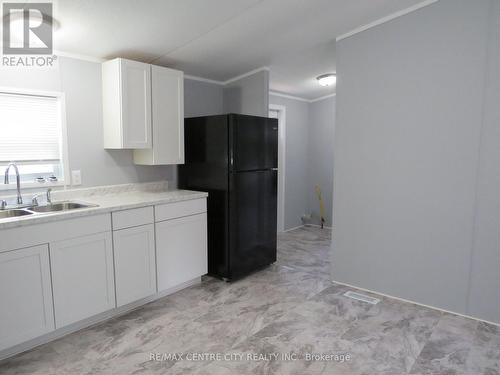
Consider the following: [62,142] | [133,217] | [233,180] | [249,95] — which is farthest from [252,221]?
[62,142]

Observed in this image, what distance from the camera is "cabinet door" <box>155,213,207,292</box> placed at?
286 centimetres

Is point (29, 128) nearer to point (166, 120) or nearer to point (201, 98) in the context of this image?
point (166, 120)

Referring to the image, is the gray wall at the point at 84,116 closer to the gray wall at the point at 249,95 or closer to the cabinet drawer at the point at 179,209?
the cabinet drawer at the point at 179,209

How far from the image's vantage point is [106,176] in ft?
10.2

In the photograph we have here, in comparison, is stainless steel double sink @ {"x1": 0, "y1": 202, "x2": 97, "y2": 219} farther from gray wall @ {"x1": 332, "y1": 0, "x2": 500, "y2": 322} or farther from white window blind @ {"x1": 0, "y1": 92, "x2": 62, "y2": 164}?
gray wall @ {"x1": 332, "y1": 0, "x2": 500, "y2": 322}

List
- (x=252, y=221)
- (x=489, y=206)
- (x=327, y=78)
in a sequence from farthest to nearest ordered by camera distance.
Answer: (x=327, y=78) → (x=252, y=221) → (x=489, y=206)

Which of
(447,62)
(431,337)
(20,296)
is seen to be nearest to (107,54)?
(20,296)

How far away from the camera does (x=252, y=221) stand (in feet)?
11.3

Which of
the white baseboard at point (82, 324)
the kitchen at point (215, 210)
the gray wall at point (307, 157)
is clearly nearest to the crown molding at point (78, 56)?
the kitchen at point (215, 210)

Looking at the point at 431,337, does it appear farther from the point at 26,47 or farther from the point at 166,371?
the point at 26,47

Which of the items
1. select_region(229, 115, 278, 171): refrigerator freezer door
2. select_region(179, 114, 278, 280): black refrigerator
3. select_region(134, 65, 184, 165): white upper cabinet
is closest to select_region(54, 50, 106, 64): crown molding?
select_region(134, 65, 184, 165): white upper cabinet

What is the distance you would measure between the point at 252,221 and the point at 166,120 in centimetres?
130

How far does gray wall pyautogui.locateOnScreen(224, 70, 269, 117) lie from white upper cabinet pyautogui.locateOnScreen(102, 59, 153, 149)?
133 centimetres

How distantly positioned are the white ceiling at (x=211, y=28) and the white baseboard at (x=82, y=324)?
6.97 feet
